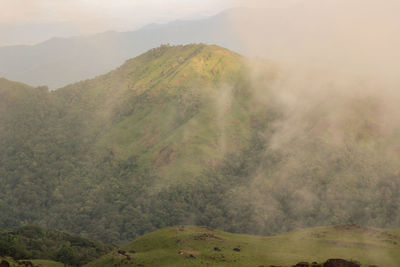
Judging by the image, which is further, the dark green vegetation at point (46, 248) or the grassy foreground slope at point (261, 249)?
the dark green vegetation at point (46, 248)

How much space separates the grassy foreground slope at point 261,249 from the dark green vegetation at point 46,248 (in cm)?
1841

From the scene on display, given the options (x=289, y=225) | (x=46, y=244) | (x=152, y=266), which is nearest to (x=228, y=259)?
(x=152, y=266)

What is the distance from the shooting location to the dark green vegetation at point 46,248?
308 feet

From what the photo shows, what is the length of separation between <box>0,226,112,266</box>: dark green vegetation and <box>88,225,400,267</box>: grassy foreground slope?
1841 cm

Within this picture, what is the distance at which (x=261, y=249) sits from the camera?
81125mm

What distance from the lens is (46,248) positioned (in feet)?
368

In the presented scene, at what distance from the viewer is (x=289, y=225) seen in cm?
16862

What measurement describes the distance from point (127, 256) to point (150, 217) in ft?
398

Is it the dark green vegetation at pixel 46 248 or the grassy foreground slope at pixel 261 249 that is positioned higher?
the grassy foreground slope at pixel 261 249

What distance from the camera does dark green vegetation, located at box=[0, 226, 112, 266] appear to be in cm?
9375

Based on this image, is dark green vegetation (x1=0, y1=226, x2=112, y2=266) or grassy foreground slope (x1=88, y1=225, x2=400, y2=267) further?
dark green vegetation (x1=0, y1=226, x2=112, y2=266)

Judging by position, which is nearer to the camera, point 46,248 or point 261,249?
point 261,249

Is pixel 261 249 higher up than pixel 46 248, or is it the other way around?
pixel 261 249

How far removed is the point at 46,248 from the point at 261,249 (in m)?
72.8
